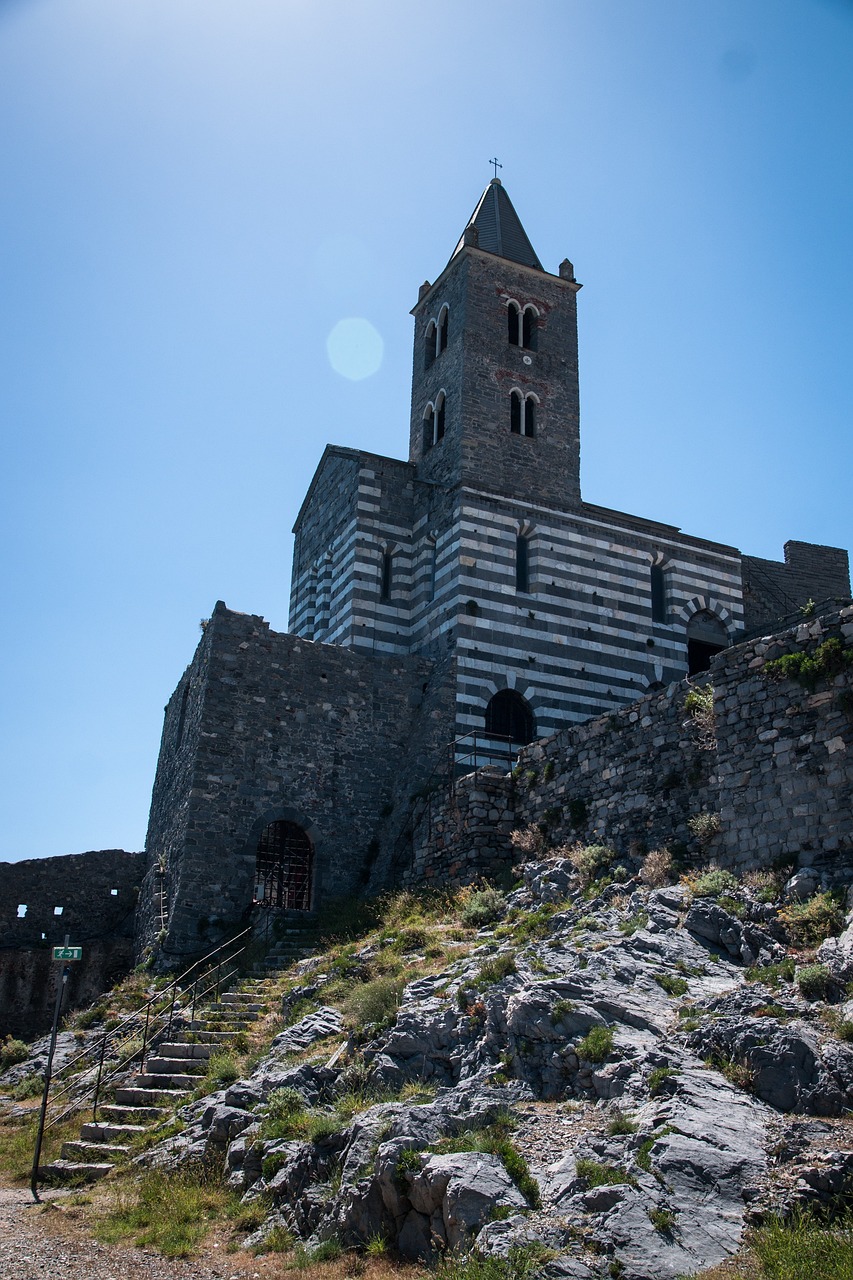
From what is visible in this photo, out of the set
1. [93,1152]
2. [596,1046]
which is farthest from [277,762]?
[596,1046]

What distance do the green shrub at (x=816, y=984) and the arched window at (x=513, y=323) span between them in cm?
2544

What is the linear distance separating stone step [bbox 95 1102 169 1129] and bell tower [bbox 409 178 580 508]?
18.9 metres

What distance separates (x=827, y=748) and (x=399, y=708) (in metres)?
14.8

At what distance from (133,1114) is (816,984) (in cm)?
1016

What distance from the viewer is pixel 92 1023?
22188 mm

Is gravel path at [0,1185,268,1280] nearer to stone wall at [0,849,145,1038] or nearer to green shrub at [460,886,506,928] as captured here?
green shrub at [460,886,506,928]

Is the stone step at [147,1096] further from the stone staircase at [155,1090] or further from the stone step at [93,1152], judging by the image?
the stone step at [93,1152]

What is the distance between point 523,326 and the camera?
3459cm

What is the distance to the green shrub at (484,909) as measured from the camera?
19297 mm

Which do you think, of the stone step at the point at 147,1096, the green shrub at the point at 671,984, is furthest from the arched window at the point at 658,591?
the green shrub at the point at 671,984

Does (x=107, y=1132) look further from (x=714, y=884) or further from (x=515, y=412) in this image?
(x=515, y=412)

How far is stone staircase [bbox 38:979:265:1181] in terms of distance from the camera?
15188 mm

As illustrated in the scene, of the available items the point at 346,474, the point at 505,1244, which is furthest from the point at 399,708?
the point at 505,1244

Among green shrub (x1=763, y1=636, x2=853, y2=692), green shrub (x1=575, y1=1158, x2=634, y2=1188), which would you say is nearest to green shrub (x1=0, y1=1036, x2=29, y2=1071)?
green shrub (x1=575, y1=1158, x2=634, y2=1188)
